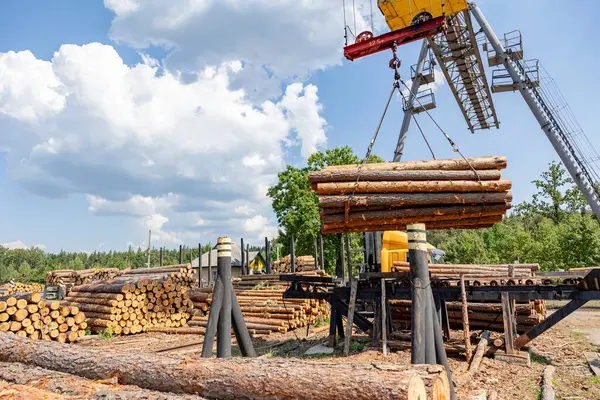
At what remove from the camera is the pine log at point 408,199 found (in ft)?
20.2

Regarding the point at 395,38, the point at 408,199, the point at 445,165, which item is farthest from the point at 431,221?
the point at 395,38

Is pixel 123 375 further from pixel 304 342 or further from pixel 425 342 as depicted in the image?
pixel 304 342

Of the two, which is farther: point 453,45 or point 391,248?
point 453,45

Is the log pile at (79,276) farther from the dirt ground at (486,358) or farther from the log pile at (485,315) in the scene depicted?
the log pile at (485,315)

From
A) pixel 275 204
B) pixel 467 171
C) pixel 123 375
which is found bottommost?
pixel 123 375

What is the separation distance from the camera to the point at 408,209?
21.0ft

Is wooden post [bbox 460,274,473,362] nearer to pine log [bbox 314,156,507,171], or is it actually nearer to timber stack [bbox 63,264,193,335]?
pine log [bbox 314,156,507,171]

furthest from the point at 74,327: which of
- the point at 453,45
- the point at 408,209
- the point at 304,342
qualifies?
the point at 453,45

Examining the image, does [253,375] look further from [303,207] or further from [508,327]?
[303,207]

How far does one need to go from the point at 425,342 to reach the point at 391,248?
7738 millimetres

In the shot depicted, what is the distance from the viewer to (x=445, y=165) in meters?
6.48

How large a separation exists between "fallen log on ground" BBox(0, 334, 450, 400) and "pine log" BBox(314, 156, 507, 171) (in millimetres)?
3524

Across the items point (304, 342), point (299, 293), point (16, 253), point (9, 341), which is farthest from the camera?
point (16, 253)

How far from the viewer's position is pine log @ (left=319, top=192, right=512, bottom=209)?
20.2ft
